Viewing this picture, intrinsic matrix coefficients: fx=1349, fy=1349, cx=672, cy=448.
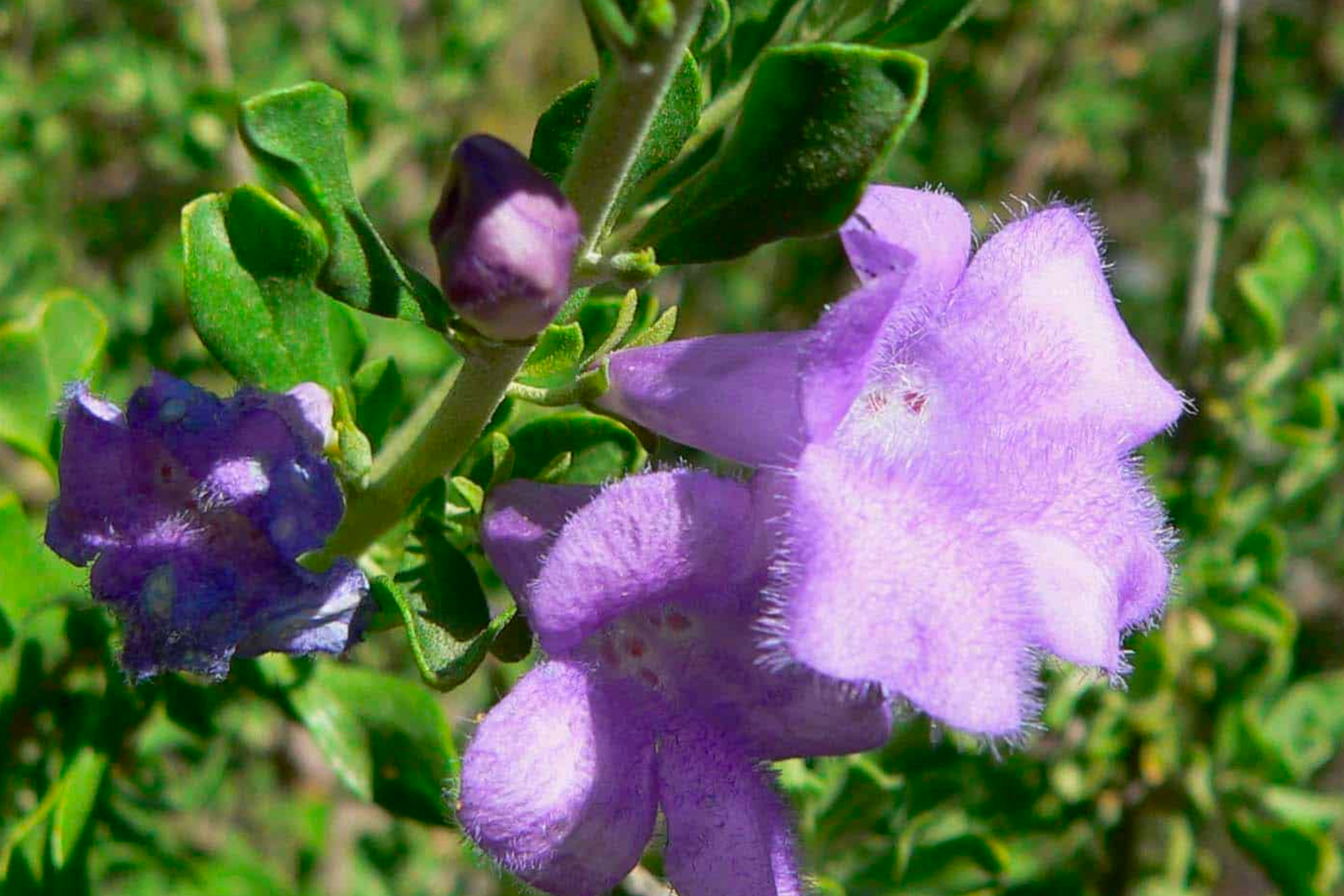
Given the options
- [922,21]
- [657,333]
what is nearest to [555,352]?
[657,333]

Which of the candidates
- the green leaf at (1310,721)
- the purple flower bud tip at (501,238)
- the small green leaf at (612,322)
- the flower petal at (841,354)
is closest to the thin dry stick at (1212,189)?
the green leaf at (1310,721)

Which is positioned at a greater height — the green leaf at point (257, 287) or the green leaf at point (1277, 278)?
the green leaf at point (257, 287)

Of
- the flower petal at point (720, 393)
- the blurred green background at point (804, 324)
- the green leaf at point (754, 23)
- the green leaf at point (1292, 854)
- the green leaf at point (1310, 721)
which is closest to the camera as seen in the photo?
the flower petal at point (720, 393)

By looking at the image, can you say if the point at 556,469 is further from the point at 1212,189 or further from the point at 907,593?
the point at 1212,189

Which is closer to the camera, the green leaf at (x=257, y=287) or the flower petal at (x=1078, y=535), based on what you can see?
the flower petal at (x=1078, y=535)

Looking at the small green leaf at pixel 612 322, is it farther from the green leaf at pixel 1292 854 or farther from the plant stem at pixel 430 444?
the green leaf at pixel 1292 854

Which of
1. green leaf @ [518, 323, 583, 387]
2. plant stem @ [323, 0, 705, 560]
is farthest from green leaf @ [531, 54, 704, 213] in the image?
green leaf @ [518, 323, 583, 387]

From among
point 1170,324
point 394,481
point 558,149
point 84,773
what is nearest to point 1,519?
point 84,773
